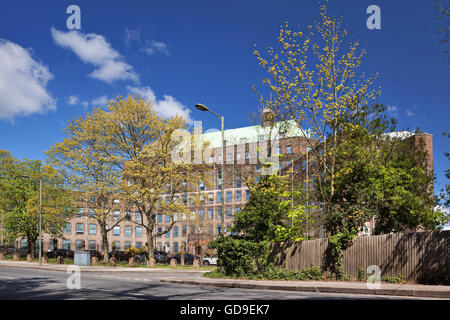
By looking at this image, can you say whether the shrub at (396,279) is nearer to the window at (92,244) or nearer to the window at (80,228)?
the window at (92,244)

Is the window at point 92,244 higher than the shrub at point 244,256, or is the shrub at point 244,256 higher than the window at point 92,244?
the shrub at point 244,256

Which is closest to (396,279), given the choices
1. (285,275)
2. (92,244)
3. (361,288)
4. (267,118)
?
(361,288)

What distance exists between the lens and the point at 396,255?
59.9 ft

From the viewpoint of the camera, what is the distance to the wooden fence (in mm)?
16906

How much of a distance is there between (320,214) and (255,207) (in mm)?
3812

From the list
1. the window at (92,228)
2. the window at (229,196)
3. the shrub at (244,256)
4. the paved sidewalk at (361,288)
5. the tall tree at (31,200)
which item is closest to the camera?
the paved sidewalk at (361,288)

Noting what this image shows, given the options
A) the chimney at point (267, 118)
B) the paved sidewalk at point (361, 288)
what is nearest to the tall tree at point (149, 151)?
the chimney at point (267, 118)

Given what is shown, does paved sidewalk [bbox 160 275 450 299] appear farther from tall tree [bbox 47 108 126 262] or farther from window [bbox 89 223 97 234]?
window [bbox 89 223 97 234]

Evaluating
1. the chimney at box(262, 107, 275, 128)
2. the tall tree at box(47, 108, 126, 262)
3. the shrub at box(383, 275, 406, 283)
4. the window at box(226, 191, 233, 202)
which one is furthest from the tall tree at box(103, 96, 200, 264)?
the window at box(226, 191, 233, 202)

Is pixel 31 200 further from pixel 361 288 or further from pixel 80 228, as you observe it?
pixel 80 228

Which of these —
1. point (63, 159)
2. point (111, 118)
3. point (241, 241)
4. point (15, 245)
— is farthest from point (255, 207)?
point (15, 245)

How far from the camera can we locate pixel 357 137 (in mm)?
24719

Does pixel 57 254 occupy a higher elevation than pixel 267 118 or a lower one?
lower

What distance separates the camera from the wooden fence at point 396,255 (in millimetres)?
16906
